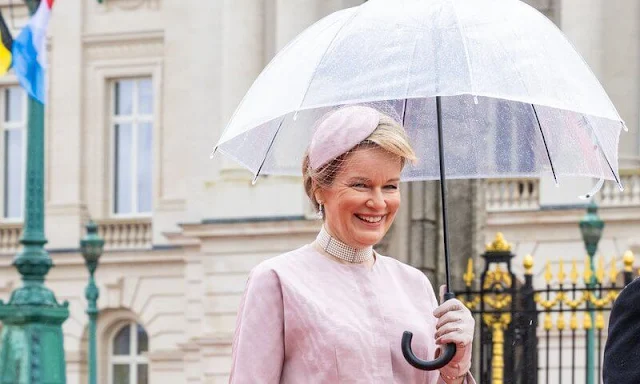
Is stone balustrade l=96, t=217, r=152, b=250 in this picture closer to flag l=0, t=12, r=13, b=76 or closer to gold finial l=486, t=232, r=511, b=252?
flag l=0, t=12, r=13, b=76

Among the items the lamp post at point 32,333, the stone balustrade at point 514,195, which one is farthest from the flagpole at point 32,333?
the stone balustrade at point 514,195

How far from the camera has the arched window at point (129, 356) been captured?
4628 cm

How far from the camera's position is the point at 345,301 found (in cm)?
577

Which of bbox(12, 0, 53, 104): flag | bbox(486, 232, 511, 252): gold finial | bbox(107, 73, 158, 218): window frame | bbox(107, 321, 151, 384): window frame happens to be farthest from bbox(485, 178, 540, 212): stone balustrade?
bbox(486, 232, 511, 252): gold finial

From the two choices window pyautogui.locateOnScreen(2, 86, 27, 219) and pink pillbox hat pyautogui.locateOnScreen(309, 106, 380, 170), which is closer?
pink pillbox hat pyautogui.locateOnScreen(309, 106, 380, 170)

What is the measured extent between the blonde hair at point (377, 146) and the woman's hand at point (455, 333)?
361 mm

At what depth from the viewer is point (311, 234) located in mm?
39969

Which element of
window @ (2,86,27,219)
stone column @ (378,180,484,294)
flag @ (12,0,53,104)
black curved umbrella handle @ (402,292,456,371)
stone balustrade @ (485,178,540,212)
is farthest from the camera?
window @ (2,86,27,219)

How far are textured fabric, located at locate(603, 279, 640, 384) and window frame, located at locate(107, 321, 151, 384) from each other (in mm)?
41129

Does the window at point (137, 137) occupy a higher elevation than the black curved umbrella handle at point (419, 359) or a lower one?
higher

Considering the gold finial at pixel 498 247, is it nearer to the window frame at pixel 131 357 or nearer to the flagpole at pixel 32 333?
the flagpole at pixel 32 333

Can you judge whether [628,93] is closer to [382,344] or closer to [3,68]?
[3,68]

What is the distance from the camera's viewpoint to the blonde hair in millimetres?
5742

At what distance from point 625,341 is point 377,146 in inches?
40.2
